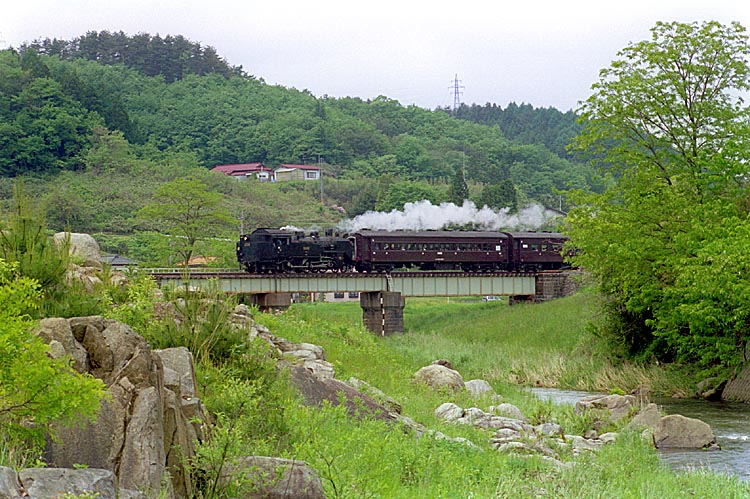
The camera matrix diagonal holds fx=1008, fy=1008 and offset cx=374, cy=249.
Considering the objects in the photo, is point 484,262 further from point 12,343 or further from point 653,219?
point 12,343

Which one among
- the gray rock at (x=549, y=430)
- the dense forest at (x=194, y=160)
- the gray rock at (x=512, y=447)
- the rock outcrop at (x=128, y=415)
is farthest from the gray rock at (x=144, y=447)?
the dense forest at (x=194, y=160)

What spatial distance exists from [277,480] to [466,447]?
565 centimetres

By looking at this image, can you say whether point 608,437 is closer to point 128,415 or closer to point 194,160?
point 128,415

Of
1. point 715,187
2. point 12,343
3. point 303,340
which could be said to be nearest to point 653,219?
point 715,187

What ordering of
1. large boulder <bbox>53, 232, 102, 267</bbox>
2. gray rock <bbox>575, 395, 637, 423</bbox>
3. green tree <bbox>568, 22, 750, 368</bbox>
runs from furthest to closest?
green tree <bbox>568, 22, 750, 368</bbox>, gray rock <bbox>575, 395, 637, 423</bbox>, large boulder <bbox>53, 232, 102, 267</bbox>

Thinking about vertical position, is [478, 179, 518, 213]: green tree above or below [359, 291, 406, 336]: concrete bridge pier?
above

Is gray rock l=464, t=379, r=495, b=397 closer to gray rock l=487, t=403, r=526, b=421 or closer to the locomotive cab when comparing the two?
gray rock l=487, t=403, r=526, b=421

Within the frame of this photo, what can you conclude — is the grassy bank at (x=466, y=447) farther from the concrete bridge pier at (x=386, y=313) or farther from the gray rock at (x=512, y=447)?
the concrete bridge pier at (x=386, y=313)

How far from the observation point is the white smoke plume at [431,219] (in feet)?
260

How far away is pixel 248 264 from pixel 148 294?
44.6 metres

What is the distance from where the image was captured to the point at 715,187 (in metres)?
35.5

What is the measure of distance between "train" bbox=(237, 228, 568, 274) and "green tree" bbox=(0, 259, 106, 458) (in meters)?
53.2

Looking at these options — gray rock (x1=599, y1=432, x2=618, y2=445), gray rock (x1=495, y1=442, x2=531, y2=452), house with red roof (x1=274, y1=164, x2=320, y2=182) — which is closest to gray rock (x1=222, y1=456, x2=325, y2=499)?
gray rock (x1=495, y1=442, x2=531, y2=452)

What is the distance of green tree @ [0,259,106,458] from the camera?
8.43 m
